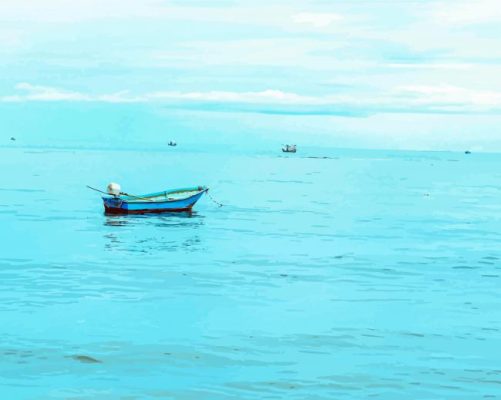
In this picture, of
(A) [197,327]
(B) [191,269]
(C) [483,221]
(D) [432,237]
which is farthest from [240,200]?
(A) [197,327]

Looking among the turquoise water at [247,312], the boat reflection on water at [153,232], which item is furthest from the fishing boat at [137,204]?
the turquoise water at [247,312]

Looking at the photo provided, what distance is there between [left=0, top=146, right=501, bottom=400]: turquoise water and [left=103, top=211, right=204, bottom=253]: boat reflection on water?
13 centimetres

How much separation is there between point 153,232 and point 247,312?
21.5 metres

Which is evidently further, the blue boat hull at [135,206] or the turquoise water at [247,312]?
the blue boat hull at [135,206]

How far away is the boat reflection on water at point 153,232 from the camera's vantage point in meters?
36.7

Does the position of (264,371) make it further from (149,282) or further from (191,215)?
(191,215)

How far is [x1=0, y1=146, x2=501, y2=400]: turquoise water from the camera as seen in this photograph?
623 inches

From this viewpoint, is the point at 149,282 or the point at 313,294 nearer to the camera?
the point at 313,294

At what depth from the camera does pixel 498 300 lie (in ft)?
79.9

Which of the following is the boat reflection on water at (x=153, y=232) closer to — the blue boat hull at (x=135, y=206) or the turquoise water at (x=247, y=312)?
the turquoise water at (x=247, y=312)

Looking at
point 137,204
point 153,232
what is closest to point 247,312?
point 153,232

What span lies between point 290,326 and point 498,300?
7.42 metres

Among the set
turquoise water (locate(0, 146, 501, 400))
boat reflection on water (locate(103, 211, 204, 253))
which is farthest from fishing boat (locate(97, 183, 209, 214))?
turquoise water (locate(0, 146, 501, 400))

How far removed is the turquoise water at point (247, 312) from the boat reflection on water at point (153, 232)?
0.13 meters
